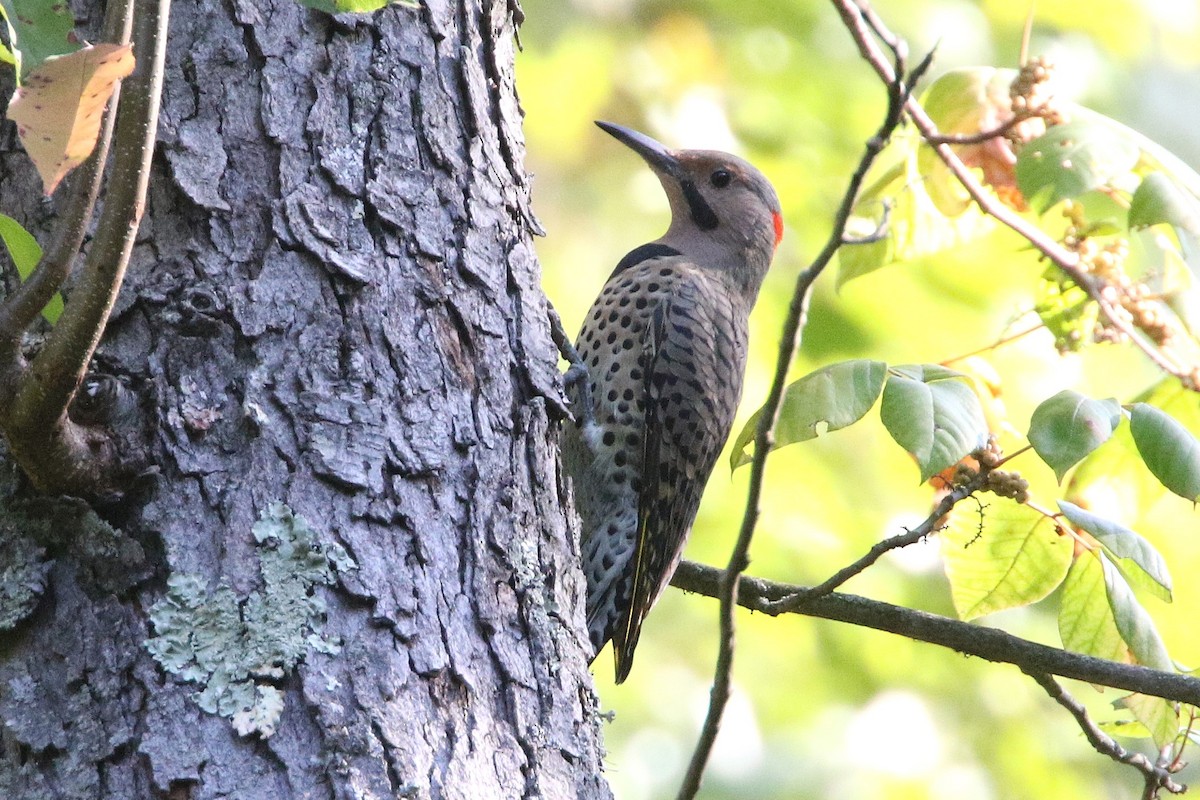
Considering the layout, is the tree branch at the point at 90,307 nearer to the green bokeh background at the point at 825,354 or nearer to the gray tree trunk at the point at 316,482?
the gray tree trunk at the point at 316,482

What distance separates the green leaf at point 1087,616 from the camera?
271cm

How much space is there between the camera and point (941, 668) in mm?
6707

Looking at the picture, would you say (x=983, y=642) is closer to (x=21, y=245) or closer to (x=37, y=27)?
(x=21, y=245)

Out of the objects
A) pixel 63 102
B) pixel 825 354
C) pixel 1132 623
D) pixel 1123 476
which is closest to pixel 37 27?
pixel 63 102

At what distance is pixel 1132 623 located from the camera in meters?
2.57

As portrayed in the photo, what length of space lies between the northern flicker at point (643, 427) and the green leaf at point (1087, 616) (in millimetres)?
1251

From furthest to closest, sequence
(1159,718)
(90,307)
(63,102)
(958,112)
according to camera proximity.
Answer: (958,112) → (1159,718) → (90,307) → (63,102)

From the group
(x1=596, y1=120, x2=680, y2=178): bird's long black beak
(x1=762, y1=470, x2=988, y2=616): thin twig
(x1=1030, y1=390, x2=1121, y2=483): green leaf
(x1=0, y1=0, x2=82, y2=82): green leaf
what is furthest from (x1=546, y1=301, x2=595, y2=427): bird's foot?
(x1=0, y1=0, x2=82, y2=82): green leaf

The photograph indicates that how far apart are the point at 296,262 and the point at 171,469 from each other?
0.40 metres

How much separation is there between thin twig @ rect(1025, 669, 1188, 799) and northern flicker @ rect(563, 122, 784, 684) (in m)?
1.17

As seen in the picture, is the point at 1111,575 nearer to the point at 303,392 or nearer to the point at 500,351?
the point at 500,351

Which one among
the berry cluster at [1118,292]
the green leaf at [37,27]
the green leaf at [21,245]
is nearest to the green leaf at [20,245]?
the green leaf at [21,245]

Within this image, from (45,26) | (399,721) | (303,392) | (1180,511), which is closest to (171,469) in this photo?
(303,392)

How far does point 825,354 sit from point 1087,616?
2.57m
